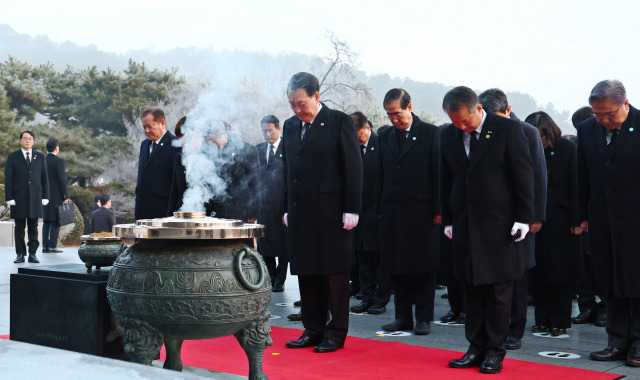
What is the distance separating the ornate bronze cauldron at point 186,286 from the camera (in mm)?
3398

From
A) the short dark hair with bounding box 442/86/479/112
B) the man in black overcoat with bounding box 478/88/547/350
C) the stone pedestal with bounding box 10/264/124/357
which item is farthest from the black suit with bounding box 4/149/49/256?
the short dark hair with bounding box 442/86/479/112

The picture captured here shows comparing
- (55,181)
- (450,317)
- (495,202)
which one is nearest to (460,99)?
(495,202)

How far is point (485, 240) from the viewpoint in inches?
163

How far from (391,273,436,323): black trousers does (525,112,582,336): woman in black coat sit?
0.82 meters

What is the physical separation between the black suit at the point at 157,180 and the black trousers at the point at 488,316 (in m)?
2.59

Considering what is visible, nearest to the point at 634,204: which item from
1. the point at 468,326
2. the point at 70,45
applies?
the point at 468,326

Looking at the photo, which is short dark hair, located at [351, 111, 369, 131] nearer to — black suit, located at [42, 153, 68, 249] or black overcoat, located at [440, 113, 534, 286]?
black overcoat, located at [440, 113, 534, 286]

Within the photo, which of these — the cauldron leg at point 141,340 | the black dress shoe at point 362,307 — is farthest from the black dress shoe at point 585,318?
the cauldron leg at point 141,340

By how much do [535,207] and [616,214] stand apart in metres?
0.65

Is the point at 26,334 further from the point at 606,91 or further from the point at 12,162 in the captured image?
the point at 12,162

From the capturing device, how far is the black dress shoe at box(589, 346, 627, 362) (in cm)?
430

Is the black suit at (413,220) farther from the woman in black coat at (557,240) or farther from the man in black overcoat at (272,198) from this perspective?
the man in black overcoat at (272,198)

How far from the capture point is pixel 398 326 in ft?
17.5

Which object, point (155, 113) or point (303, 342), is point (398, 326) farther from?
point (155, 113)
